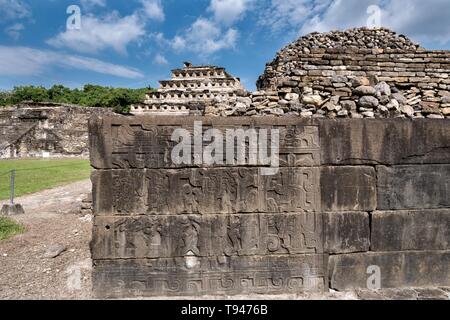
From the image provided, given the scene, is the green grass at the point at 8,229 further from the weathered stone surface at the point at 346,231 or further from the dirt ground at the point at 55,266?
the weathered stone surface at the point at 346,231

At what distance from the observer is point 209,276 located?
12.0 ft

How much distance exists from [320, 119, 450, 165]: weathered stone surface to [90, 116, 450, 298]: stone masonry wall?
0.01 m

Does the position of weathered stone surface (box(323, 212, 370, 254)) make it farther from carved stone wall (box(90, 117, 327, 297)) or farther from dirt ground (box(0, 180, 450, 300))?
dirt ground (box(0, 180, 450, 300))

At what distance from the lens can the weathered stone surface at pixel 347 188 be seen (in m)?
3.69

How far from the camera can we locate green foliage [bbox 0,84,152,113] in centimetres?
4628

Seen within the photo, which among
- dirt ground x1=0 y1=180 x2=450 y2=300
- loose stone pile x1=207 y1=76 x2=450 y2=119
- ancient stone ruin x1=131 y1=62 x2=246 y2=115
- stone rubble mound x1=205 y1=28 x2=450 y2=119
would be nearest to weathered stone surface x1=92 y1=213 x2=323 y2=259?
dirt ground x1=0 y1=180 x2=450 y2=300

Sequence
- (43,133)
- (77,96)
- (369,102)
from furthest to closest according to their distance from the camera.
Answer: (77,96), (43,133), (369,102)

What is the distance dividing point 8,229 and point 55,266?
91.7 inches

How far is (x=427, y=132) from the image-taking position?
369 cm

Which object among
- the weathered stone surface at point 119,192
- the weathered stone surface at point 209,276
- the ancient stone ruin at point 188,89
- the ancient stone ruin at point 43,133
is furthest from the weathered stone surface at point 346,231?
the ancient stone ruin at point 43,133

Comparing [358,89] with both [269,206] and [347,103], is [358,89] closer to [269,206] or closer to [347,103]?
[347,103]

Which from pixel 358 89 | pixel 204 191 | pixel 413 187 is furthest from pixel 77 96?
pixel 413 187
